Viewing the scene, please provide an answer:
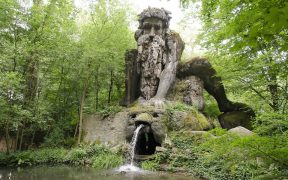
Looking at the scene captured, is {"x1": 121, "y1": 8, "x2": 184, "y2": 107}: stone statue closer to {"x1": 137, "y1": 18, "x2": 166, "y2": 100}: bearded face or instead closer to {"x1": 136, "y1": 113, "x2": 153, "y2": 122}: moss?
{"x1": 137, "y1": 18, "x2": 166, "y2": 100}: bearded face

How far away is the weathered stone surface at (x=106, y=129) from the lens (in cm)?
1244

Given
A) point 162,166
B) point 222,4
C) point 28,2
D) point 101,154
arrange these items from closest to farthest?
point 222,4 < point 162,166 < point 101,154 < point 28,2

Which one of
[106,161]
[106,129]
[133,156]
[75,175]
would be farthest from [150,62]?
[75,175]

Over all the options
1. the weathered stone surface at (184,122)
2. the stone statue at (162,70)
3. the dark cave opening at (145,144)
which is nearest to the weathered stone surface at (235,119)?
the stone statue at (162,70)

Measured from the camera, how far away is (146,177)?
7.77 meters

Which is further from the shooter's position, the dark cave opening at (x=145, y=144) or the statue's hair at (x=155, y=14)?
the statue's hair at (x=155, y=14)

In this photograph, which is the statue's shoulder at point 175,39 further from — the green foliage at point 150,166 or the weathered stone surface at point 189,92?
the green foliage at point 150,166

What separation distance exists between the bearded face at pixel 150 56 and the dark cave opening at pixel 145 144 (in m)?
2.45

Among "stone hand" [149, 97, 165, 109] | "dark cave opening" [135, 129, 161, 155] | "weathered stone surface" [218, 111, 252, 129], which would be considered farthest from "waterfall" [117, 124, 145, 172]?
"weathered stone surface" [218, 111, 252, 129]

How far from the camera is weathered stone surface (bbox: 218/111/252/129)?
14.7 meters

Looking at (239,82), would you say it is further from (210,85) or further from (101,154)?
(101,154)

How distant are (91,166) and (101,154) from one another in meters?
0.81

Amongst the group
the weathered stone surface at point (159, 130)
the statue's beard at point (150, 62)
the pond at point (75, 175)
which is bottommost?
the pond at point (75, 175)

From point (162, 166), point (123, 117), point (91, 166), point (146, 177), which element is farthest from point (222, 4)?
point (123, 117)
